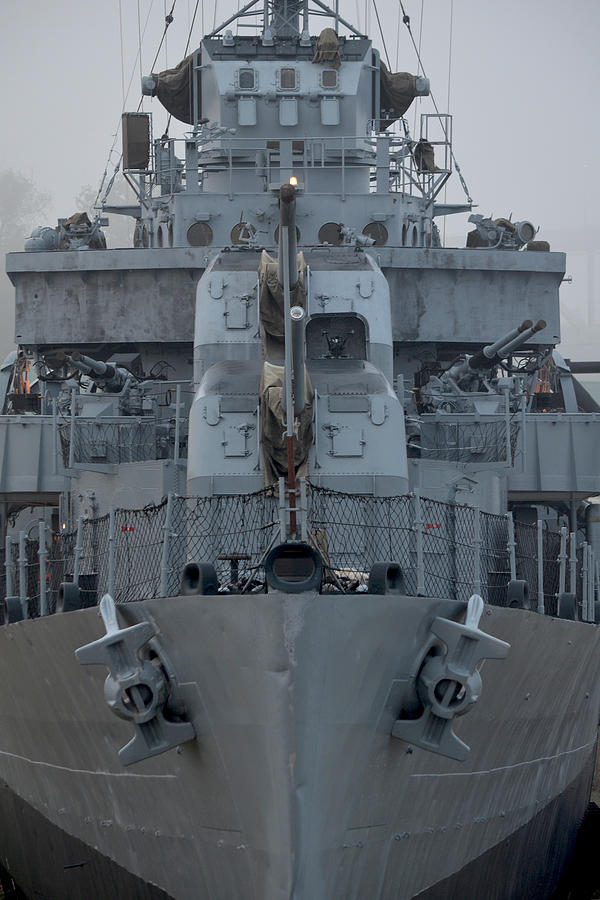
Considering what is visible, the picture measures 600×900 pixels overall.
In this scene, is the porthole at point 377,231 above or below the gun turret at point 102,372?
above

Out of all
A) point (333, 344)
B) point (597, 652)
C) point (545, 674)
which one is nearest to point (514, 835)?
point (545, 674)

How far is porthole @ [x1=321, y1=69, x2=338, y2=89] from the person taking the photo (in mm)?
17609

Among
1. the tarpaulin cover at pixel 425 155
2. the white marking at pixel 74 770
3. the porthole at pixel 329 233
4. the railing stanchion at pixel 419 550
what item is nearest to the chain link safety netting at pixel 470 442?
the porthole at pixel 329 233

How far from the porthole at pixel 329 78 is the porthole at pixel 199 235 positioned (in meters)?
2.78

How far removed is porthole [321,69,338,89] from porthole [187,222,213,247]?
9.12ft

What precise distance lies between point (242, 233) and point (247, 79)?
3741mm

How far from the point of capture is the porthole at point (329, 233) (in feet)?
51.5

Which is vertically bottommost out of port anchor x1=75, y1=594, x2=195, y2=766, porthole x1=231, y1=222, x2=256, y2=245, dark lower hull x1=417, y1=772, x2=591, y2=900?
dark lower hull x1=417, y1=772, x2=591, y2=900

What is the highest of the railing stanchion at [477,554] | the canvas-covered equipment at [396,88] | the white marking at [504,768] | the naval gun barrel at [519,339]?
the canvas-covered equipment at [396,88]

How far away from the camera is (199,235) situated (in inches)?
628

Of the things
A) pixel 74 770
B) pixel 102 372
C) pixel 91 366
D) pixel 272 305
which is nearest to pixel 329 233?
pixel 102 372

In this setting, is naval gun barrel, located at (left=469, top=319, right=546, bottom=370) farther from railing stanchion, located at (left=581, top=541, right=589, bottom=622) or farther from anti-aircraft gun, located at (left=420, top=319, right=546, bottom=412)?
railing stanchion, located at (left=581, top=541, right=589, bottom=622)

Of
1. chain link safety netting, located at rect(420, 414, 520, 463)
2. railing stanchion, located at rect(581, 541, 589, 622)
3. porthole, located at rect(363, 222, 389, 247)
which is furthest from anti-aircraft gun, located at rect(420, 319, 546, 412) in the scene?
porthole, located at rect(363, 222, 389, 247)

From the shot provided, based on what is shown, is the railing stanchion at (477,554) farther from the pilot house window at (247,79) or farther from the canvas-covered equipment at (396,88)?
the canvas-covered equipment at (396,88)
